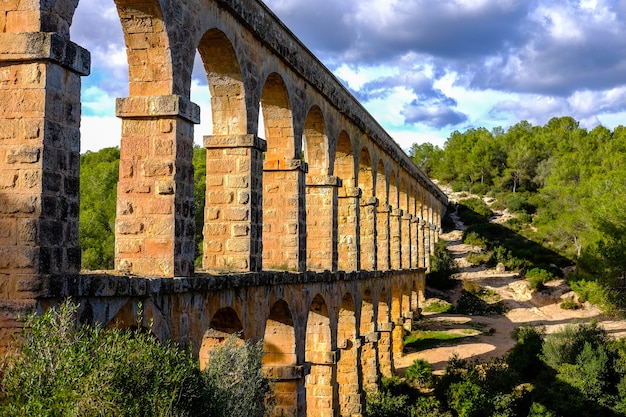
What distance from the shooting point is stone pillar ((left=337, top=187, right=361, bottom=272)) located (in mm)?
17159

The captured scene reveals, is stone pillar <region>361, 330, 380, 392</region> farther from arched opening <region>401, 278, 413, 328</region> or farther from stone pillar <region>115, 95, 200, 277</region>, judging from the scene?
stone pillar <region>115, 95, 200, 277</region>

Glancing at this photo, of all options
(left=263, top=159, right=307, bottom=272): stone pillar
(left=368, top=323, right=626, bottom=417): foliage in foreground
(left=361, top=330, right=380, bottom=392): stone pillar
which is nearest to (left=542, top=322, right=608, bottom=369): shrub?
(left=368, top=323, right=626, bottom=417): foliage in foreground

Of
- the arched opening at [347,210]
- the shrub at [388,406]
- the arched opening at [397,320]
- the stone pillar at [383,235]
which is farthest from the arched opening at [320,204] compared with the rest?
the arched opening at [397,320]

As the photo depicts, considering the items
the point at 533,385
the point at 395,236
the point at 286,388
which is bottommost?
the point at 533,385

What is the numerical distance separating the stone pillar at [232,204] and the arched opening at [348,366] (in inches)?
254

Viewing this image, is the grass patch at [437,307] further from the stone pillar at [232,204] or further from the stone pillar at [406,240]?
the stone pillar at [232,204]

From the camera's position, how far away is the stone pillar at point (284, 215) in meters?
12.2

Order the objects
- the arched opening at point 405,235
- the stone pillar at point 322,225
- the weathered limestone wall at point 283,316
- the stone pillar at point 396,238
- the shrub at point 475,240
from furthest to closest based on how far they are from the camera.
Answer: the shrub at point 475,240 < the arched opening at point 405,235 < the stone pillar at point 396,238 < the stone pillar at point 322,225 < the weathered limestone wall at point 283,316

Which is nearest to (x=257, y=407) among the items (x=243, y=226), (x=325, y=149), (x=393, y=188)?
(x=243, y=226)

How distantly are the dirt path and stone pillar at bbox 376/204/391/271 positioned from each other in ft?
10.8

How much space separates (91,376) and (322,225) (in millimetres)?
10526

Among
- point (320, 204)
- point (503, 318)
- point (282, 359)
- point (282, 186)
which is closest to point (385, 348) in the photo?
point (320, 204)

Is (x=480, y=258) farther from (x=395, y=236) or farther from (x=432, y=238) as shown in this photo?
(x=395, y=236)

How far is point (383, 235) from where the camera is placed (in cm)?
2258
